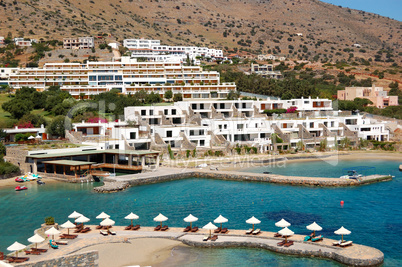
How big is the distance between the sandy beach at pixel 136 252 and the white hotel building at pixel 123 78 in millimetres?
68701

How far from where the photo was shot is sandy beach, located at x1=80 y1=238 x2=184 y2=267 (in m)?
28.4

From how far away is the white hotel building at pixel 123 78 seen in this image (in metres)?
101

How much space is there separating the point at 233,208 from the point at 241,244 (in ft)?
36.2

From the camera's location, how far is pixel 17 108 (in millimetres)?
82188

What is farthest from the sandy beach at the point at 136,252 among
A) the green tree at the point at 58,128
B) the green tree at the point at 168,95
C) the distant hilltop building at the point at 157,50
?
the distant hilltop building at the point at 157,50

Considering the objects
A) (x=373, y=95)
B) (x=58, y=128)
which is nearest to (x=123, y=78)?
(x=58, y=128)

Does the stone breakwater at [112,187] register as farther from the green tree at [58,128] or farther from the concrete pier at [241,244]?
the green tree at [58,128]

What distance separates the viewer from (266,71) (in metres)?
150

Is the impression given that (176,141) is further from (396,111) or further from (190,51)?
(190,51)

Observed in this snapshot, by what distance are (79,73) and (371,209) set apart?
82.1m

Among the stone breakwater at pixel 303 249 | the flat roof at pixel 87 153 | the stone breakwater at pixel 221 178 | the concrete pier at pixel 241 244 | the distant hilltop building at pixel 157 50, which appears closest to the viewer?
the stone breakwater at pixel 303 249

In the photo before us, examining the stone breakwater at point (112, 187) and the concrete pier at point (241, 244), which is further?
the stone breakwater at point (112, 187)

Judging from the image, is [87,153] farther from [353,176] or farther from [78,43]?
[78,43]

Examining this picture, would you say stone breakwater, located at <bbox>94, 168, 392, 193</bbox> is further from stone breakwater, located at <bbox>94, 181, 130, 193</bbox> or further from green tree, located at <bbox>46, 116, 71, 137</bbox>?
green tree, located at <bbox>46, 116, 71, 137</bbox>
